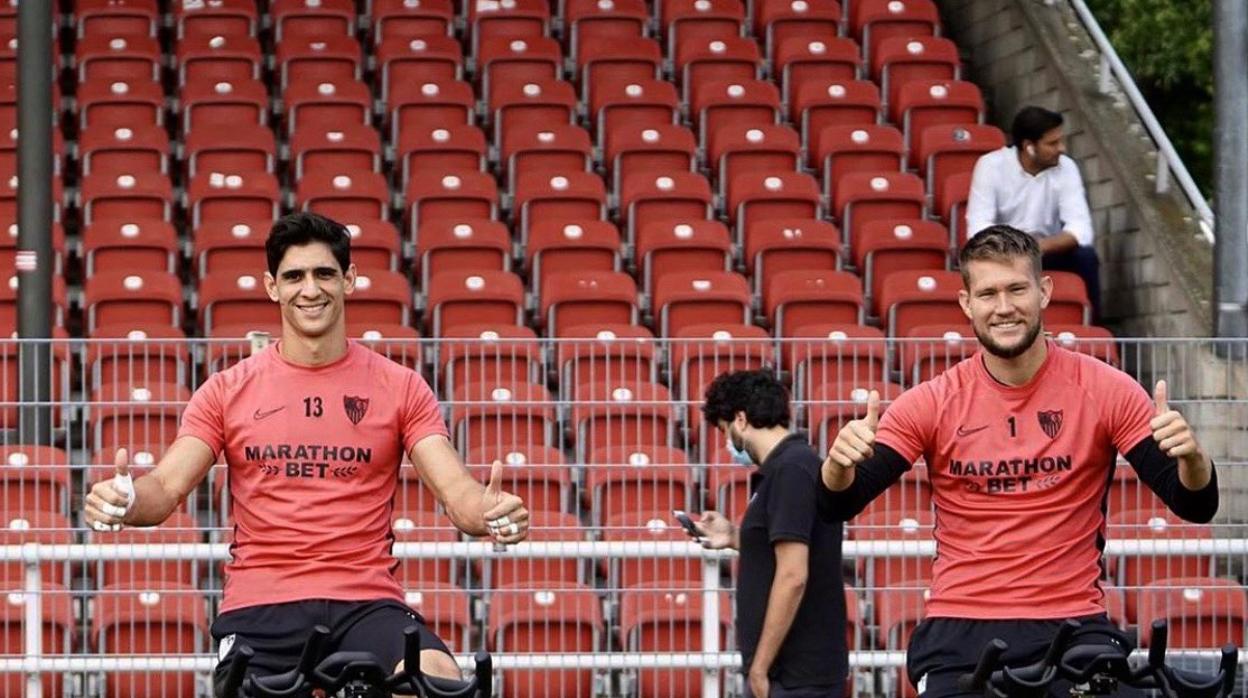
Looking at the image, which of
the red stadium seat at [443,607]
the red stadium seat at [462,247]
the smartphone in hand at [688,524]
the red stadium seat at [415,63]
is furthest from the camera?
the red stadium seat at [415,63]

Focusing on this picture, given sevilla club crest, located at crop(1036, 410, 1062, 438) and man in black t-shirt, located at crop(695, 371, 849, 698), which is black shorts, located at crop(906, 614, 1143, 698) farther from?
man in black t-shirt, located at crop(695, 371, 849, 698)

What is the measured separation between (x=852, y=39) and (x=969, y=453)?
34.2ft

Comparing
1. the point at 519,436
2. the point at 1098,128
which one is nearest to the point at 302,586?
the point at 519,436

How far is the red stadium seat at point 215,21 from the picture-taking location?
624 inches

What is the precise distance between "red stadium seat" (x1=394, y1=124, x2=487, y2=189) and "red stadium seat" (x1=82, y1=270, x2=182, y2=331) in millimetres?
2295

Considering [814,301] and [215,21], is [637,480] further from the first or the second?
[215,21]

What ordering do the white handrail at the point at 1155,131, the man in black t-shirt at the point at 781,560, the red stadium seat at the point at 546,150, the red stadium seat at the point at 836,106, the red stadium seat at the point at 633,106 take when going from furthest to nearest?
the red stadium seat at the point at 836,106 < the red stadium seat at the point at 633,106 < the red stadium seat at the point at 546,150 < the white handrail at the point at 1155,131 < the man in black t-shirt at the point at 781,560

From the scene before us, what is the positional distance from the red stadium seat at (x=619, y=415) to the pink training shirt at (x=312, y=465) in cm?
287

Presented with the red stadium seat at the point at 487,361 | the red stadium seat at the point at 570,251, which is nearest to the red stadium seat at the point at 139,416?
the red stadium seat at the point at 487,361

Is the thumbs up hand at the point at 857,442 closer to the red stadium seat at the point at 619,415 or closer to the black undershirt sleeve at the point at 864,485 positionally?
the black undershirt sleeve at the point at 864,485

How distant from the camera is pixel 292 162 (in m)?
14.4

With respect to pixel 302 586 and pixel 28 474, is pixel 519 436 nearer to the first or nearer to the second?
pixel 28 474

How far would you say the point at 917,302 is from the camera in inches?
492

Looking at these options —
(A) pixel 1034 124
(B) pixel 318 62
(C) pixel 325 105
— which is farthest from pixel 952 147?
(B) pixel 318 62
